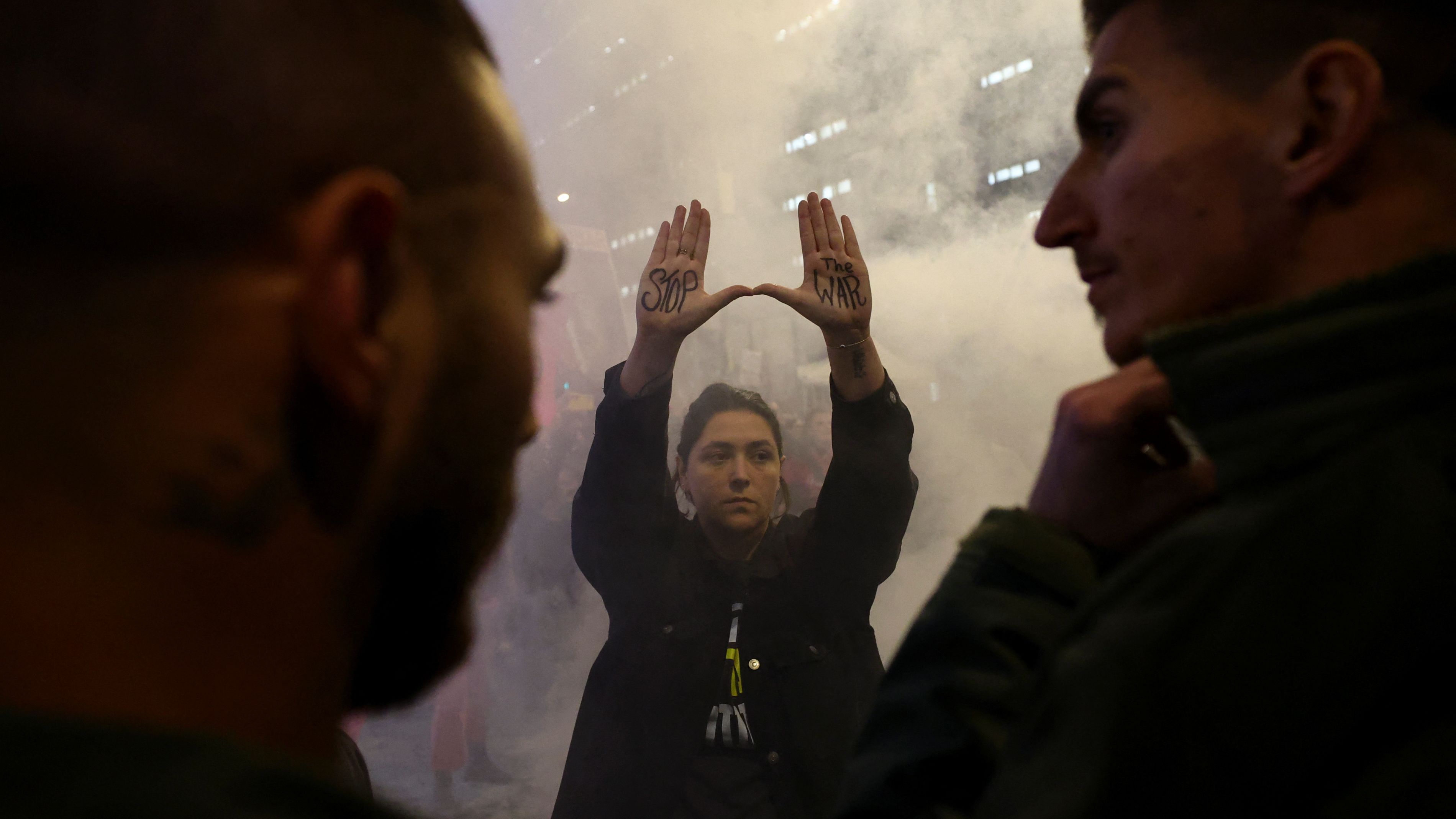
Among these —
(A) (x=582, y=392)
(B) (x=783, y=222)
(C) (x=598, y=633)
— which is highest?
(B) (x=783, y=222)

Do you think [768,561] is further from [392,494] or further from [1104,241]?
[392,494]

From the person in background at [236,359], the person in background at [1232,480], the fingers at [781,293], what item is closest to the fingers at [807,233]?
the fingers at [781,293]

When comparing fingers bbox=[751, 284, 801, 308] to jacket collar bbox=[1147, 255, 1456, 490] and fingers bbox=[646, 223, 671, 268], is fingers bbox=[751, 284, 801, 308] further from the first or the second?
jacket collar bbox=[1147, 255, 1456, 490]

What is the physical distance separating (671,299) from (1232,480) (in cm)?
191

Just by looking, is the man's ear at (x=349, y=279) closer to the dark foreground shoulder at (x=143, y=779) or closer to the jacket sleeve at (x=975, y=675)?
the dark foreground shoulder at (x=143, y=779)

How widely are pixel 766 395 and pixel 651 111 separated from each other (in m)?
2.07

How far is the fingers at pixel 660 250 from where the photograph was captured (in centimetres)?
247

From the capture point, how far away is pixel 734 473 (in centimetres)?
261

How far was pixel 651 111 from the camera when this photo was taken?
193 inches

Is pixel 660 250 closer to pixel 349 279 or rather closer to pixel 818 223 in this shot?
pixel 818 223

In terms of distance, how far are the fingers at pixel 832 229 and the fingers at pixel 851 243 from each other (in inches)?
0.4

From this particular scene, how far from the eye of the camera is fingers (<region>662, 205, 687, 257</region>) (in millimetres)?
2490

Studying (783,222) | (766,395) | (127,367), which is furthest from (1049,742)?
(783,222)

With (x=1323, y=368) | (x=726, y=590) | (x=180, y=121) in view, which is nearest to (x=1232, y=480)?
(x=1323, y=368)
